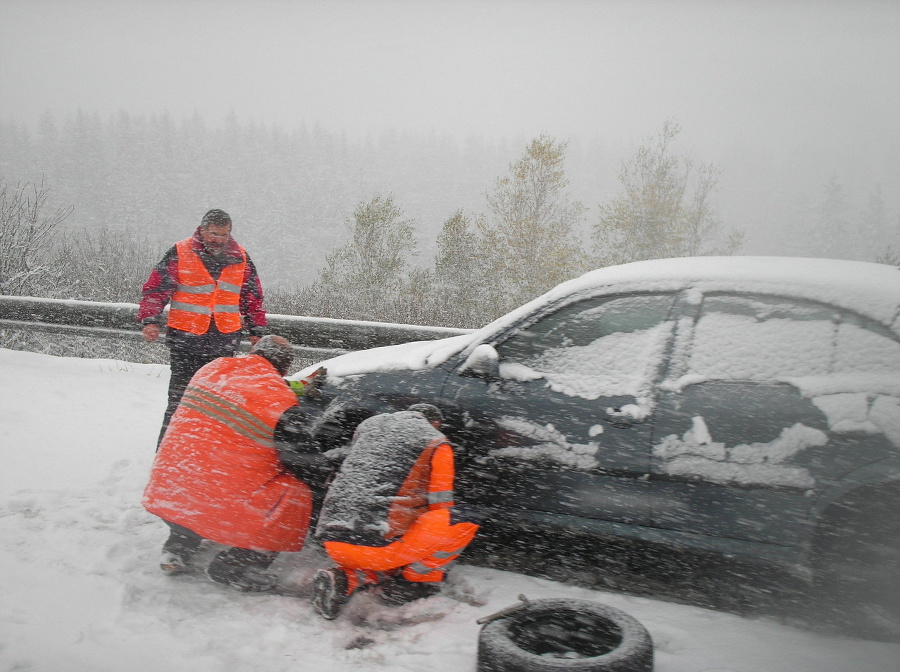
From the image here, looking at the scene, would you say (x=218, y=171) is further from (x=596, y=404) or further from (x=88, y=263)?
(x=596, y=404)

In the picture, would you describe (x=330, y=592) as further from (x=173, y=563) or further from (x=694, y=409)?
(x=694, y=409)

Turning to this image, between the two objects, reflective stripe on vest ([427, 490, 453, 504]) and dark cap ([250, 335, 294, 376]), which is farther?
dark cap ([250, 335, 294, 376])

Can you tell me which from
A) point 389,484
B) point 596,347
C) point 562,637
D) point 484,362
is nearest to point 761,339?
point 596,347

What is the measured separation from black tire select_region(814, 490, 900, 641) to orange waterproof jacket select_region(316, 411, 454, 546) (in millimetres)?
1564

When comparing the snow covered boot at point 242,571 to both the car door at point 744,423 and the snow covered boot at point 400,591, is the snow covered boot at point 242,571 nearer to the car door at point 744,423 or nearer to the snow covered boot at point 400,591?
the snow covered boot at point 400,591

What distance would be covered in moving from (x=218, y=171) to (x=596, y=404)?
94.4 m

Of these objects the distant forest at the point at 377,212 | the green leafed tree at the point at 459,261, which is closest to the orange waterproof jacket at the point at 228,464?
the distant forest at the point at 377,212

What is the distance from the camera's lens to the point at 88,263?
2147 cm

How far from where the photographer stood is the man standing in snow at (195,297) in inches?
181

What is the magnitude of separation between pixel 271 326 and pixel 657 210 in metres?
34.9

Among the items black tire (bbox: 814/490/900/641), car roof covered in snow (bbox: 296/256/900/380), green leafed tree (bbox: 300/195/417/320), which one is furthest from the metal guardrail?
green leafed tree (bbox: 300/195/417/320)

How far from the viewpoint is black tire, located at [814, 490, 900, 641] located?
2.59 metres

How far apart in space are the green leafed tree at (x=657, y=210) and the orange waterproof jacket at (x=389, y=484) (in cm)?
3389

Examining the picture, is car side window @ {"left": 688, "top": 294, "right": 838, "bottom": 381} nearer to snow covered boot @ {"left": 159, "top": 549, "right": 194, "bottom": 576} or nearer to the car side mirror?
the car side mirror
